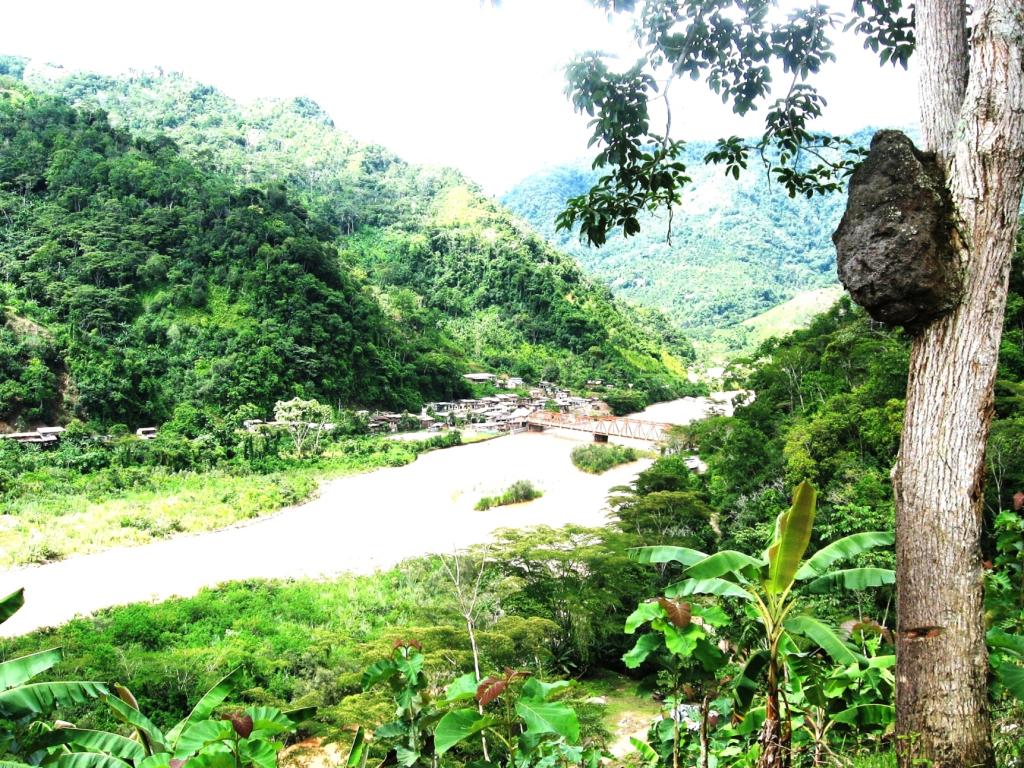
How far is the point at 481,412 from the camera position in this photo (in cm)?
3203

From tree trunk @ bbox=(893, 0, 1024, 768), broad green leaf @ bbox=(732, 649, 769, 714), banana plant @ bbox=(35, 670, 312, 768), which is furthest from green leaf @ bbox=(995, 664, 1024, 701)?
banana plant @ bbox=(35, 670, 312, 768)

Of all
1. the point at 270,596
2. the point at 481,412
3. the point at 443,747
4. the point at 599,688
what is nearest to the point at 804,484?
the point at 443,747

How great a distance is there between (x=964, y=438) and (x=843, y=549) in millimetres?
534

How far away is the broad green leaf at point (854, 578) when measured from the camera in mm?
1992

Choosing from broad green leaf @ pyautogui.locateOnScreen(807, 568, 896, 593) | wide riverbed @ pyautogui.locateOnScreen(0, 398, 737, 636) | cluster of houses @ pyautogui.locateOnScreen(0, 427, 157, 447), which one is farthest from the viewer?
cluster of houses @ pyautogui.locateOnScreen(0, 427, 157, 447)

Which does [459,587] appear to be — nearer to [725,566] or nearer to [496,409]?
[725,566]

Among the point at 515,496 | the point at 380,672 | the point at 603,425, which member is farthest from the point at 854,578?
the point at 603,425

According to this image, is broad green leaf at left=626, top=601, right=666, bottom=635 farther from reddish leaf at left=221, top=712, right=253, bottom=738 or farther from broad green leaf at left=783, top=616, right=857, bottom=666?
reddish leaf at left=221, top=712, right=253, bottom=738

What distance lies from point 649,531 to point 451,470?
1230 cm

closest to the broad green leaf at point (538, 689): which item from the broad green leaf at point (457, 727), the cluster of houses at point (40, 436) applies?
the broad green leaf at point (457, 727)

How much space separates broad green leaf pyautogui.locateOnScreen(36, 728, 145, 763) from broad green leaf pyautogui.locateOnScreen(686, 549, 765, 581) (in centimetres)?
161

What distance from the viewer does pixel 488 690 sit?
1.48 m

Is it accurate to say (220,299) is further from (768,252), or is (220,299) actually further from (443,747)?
(768,252)

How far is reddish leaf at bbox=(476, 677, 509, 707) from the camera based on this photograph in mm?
1449
